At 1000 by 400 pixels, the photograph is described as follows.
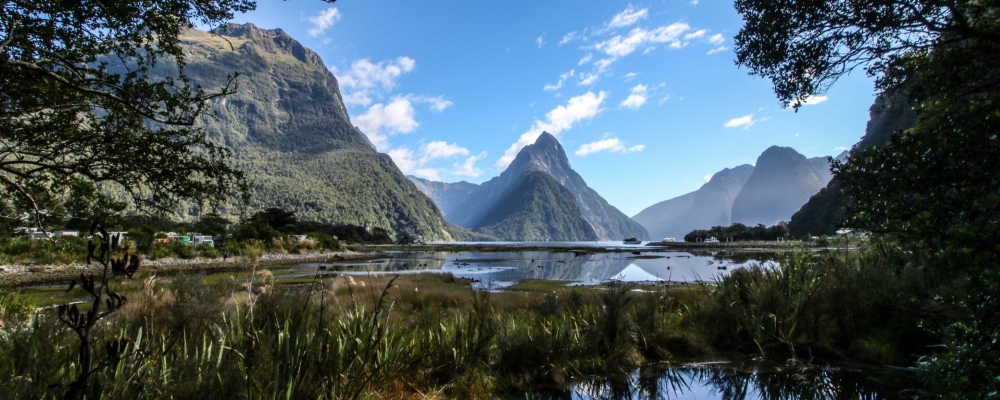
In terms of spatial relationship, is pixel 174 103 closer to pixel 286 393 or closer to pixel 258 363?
pixel 258 363

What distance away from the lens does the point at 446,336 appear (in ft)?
19.0

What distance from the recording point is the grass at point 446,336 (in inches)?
125

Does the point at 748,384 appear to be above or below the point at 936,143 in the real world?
below

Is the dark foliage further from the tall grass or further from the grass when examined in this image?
the grass

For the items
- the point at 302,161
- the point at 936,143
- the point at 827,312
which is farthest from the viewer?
the point at 302,161

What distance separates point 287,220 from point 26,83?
75.0 metres

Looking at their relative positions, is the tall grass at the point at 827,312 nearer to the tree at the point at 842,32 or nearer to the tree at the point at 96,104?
the tree at the point at 842,32

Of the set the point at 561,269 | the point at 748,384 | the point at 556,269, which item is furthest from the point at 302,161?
the point at 748,384

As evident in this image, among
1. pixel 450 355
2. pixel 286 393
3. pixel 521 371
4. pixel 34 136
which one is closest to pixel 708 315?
pixel 521 371

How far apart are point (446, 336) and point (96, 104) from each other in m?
5.42

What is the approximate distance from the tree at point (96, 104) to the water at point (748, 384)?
5519 mm

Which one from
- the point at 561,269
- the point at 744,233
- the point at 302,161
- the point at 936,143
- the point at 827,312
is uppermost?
the point at 302,161

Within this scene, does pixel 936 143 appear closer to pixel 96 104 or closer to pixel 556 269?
pixel 96 104

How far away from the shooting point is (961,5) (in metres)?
5.20
